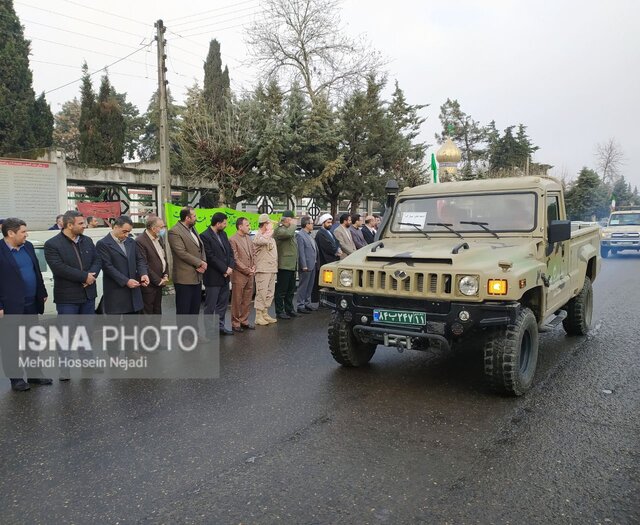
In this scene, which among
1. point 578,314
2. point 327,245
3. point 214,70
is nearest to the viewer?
point 578,314

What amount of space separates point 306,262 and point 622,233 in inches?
654

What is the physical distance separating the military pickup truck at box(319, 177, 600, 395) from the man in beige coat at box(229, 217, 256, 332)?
255 cm

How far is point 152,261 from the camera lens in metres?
6.51

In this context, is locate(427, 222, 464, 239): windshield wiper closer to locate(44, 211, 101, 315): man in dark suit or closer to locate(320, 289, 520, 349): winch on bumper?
locate(320, 289, 520, 349): winch on bumper

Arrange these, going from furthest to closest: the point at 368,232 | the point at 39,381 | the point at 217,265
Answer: the point at 368,232
the point at 217,265
the point at 39,381

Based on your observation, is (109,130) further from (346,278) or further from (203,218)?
(346,278)

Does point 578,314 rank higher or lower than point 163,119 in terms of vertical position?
lower

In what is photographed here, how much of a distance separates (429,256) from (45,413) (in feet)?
12.5

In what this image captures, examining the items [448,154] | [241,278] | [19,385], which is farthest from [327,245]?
[448,154]

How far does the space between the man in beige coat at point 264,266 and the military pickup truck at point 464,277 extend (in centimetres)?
263

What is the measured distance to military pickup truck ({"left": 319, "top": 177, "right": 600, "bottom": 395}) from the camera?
4453 mm

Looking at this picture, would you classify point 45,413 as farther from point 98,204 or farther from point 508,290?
point 98,204

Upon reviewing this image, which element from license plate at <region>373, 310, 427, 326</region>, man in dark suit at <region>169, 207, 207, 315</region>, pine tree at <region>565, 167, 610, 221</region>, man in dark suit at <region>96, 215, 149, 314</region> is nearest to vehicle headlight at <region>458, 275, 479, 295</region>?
license plate at <region>373, 310, 427, 326</region>

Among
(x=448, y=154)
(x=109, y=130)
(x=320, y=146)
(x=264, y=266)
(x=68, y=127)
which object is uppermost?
(x=68, y=127)
